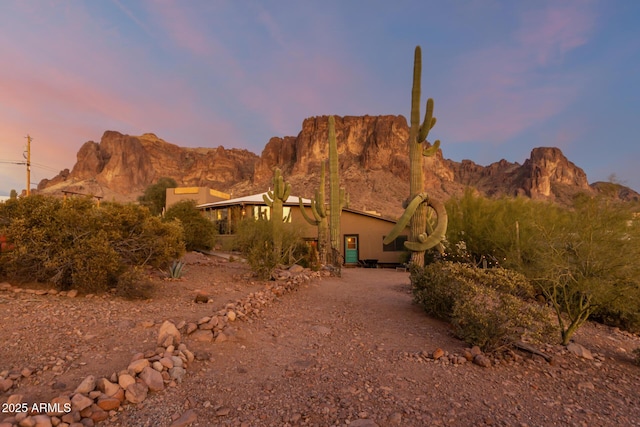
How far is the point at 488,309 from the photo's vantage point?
16.9 ft

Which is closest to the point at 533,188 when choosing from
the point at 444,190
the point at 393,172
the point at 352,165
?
the point at 444,190

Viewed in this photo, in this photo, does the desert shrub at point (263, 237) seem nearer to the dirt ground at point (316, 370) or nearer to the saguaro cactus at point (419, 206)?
the saguaro cactus at point (419, 206)

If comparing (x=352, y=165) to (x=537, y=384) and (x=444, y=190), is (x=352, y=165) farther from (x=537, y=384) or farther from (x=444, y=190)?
(x=537, y=384)

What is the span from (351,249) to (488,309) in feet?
54.9

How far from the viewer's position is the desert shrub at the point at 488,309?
16.1 ft

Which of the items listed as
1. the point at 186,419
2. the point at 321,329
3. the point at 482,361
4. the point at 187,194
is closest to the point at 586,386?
the point at 482,361

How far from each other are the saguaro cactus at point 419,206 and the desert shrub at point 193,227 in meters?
12.1

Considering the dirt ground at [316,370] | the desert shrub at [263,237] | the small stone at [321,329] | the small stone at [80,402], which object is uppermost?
the desert shrub at [263,237]

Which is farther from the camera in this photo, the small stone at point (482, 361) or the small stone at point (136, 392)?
the small stone at point (482, 361)

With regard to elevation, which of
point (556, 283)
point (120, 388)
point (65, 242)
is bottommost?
point (120, 388)

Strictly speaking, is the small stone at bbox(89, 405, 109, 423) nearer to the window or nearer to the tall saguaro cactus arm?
the tall saguaro cactus arm

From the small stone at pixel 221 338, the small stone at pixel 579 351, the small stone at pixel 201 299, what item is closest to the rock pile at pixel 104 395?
the small stone at pixel 221 338

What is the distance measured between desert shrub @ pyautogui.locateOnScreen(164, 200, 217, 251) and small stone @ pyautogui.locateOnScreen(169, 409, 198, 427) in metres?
15.8

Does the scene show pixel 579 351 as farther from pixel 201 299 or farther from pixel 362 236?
pixel 362 236
